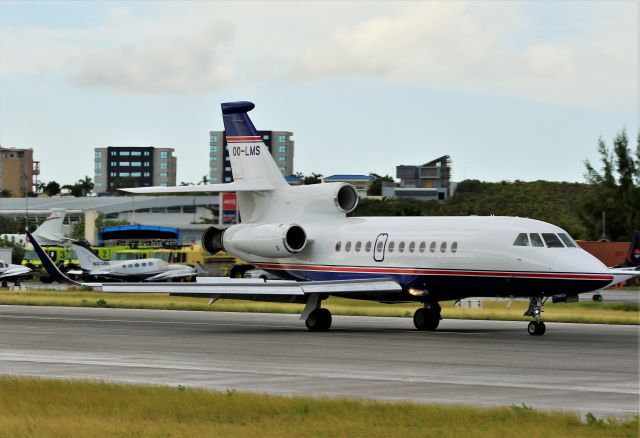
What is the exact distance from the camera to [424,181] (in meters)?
159

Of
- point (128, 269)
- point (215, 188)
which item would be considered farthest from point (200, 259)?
point (215, 188)

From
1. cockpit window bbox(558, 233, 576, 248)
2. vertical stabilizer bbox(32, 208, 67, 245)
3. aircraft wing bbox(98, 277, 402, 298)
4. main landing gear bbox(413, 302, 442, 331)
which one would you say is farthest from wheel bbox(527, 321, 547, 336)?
vertical stabilizer bbox(32, 208, 67, 245)

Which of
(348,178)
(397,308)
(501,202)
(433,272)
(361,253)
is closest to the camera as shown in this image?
(433,272)

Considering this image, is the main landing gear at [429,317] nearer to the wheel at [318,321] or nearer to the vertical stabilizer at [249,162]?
the wheel at [318,321]

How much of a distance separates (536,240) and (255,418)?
706 inches

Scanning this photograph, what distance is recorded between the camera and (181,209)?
189375 millimetres

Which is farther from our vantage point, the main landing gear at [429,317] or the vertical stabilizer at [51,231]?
the vertical stabilizer at [51,231]

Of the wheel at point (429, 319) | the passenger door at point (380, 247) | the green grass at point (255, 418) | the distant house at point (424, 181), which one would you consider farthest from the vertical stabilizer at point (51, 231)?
the green grass at point (255, 418)

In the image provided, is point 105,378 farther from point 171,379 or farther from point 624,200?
point 624,200

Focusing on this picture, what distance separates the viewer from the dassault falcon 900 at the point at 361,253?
3225 centimetres

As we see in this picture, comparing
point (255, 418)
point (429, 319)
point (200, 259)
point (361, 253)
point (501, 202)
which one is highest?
point (501, 202)

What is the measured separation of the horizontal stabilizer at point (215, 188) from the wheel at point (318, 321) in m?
5.11

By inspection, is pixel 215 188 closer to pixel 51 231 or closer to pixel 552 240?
pixel 552 240

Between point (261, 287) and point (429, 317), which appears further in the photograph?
point (429, 317)
